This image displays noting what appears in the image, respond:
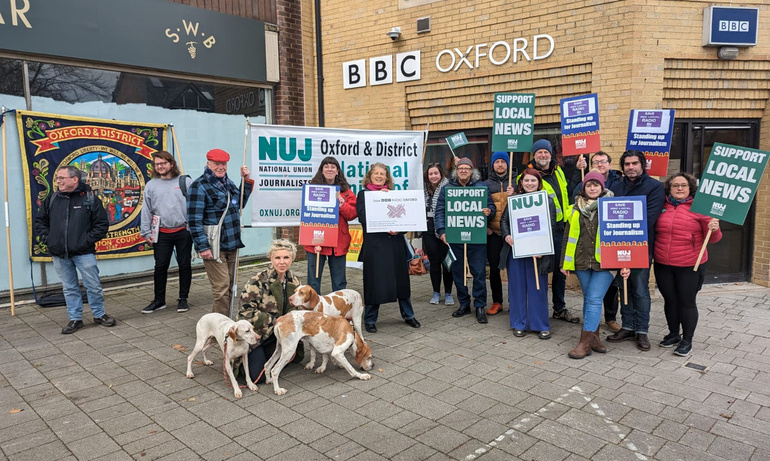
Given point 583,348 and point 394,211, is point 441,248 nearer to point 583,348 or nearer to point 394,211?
point 394,211

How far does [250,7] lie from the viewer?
962cm

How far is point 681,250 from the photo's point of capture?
520 cm

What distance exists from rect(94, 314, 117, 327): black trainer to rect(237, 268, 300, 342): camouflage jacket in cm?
267

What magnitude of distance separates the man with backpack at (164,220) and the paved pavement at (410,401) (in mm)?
1031

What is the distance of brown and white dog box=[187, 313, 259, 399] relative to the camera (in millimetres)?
4312

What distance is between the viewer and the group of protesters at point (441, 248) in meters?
5.24

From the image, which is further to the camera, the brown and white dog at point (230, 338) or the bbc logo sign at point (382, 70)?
the bbc logo sign at point (382, 70)

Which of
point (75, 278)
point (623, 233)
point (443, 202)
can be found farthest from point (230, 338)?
point (623, 233)

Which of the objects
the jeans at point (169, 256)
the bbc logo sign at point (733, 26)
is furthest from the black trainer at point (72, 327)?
the bbc logo sign at point (733, 26)

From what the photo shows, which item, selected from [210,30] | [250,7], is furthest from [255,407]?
[250,7]

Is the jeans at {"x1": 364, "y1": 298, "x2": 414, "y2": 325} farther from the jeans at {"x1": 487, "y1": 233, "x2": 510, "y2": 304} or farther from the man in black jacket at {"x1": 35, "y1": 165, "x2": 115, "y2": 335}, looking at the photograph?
the man in black jacket at {"x1": 35, "y1": 165, "x2": 115, "y2": 335}

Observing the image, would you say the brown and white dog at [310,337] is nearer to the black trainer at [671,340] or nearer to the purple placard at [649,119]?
the black trainer at [671,340]

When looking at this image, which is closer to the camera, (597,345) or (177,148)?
(597,345)

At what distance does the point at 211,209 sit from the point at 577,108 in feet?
15.0
